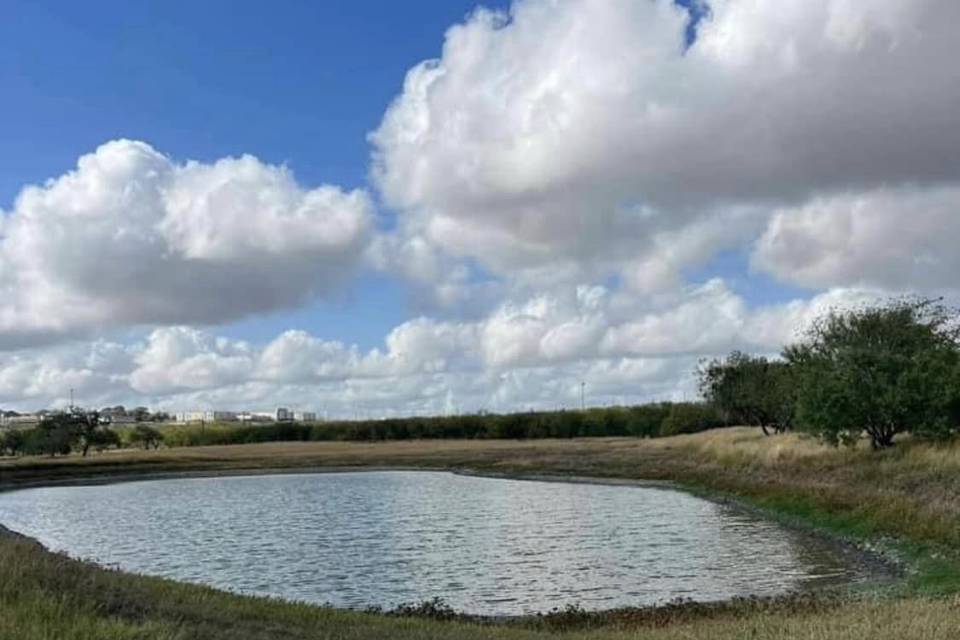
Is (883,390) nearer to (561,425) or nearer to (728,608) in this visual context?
(728,608)

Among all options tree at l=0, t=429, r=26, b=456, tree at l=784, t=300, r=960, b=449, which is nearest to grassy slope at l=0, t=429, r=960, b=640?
tree at l=784, t=300, r=960, b=449

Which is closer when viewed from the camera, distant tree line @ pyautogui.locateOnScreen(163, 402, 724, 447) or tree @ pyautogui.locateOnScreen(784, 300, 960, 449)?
tree @ pyautogui.locateOnScreen(784, 300, 960, 449)

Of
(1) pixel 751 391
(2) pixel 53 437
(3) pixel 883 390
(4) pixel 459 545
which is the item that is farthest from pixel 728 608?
(2) pixel 53 437

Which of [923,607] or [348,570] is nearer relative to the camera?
[923,607]

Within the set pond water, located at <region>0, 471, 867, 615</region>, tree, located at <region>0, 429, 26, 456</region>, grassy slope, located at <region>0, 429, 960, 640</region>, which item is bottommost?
pond water, located at <region>0, 471, 867, 615</region>

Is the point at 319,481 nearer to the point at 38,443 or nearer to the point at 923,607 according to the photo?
the point at 38,443

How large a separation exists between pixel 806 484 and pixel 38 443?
12243 centimetres

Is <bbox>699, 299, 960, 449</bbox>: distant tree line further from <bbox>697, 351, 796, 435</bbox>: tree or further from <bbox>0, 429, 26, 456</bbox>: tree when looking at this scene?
<bbox>0, 429, 26, 456</bbox>: tree

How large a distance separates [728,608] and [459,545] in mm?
19541

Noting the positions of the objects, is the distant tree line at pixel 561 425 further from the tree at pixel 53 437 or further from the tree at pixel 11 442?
the tree at pixel 53 437

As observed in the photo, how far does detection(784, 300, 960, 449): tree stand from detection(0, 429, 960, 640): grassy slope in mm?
1679

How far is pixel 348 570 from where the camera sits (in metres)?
35.8

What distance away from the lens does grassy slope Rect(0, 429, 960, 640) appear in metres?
12.4

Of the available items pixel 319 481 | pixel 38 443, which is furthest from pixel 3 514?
pixel 38 443
